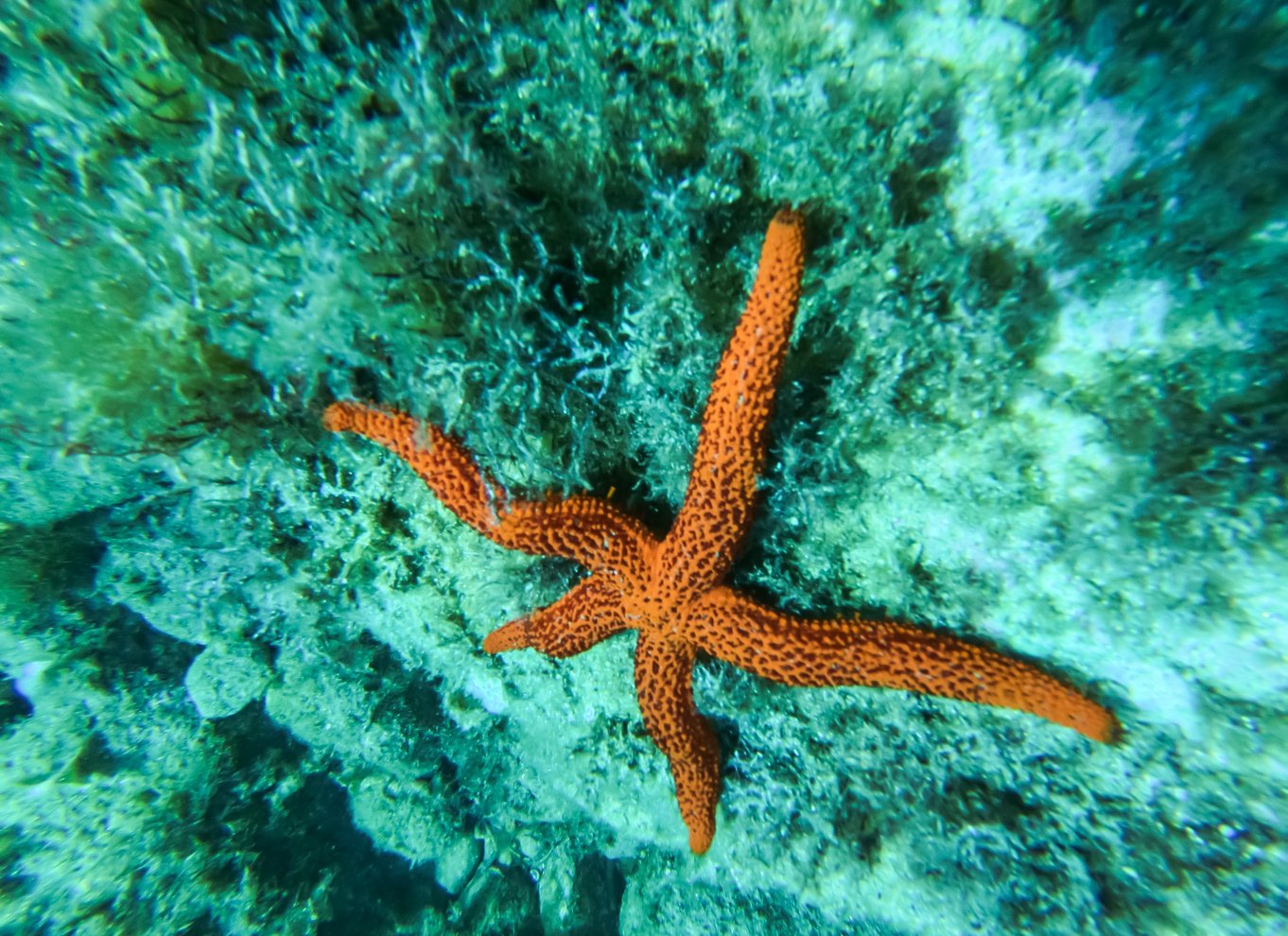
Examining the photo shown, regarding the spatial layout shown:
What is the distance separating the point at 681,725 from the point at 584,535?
4.01 feet

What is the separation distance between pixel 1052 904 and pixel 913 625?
1957mm

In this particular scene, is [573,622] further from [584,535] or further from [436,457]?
[436,457]

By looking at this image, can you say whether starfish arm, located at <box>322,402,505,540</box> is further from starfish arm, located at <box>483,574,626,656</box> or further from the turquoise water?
starfish arm, located at <box>483,574,626,656</box>

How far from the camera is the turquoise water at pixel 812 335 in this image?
1.97 meters

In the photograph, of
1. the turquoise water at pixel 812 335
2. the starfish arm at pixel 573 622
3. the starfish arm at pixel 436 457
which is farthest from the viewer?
the starfish arm at pixel 573 622

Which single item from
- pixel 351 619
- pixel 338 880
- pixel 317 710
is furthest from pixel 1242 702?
pixel 338 880

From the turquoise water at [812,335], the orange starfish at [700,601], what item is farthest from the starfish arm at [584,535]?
the turquoise water at [812,335]

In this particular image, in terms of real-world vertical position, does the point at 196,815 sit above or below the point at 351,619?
below

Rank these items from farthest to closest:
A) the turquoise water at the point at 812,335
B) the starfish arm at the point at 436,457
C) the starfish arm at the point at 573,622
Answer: the starfish arm at the point at 573,622 < the starfish arm at the point at 436,457 < the turquoise water at the point at 812,335

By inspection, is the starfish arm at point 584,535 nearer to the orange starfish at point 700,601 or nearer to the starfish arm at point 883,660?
the orange starfish at point 700,601

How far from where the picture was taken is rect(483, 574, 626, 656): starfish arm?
9.87 ft

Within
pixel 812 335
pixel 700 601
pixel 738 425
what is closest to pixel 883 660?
pixel 700 601

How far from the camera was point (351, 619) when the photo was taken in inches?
197

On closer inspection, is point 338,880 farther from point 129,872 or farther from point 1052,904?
point 1052,904
